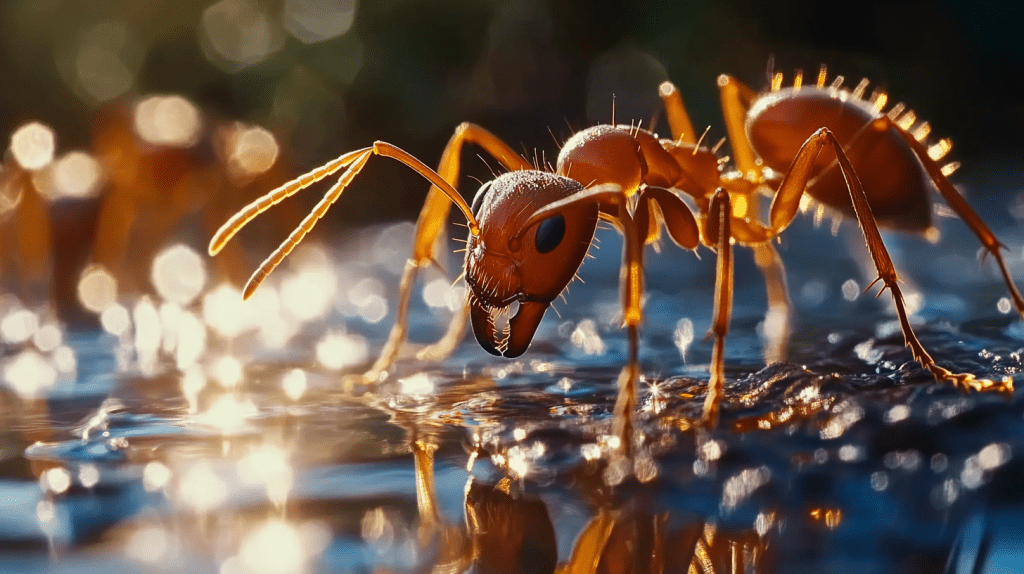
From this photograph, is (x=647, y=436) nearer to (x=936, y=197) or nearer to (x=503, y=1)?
(x=936, y=197)

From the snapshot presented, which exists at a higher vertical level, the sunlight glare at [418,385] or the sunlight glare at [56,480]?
the sunlight glare at [418,385]

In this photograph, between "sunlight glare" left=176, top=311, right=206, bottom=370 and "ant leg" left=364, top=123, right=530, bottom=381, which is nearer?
"ant leg" left=364, top=123, right=530, bottom=381

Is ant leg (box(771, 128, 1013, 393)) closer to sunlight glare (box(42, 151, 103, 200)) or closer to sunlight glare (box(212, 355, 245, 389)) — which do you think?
sunlight glare (box(212, 355, 245, 389))

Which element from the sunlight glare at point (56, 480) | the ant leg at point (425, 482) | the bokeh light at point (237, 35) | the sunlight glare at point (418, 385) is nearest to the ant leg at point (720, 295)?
the ant leg at point (425, 482)

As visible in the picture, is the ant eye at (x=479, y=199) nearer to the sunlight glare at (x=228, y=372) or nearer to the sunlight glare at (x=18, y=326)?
the sunlight glare at (x=228, y=372)

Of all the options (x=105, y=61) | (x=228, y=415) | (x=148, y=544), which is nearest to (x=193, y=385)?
(x=228, y=415)

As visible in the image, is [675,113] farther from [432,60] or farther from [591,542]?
[432,60]

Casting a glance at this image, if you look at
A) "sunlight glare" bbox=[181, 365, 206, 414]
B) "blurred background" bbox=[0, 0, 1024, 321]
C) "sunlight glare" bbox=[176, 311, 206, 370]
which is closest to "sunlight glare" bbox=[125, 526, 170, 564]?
"sunlight glare" bbox=[181, 365, 206, 414]
